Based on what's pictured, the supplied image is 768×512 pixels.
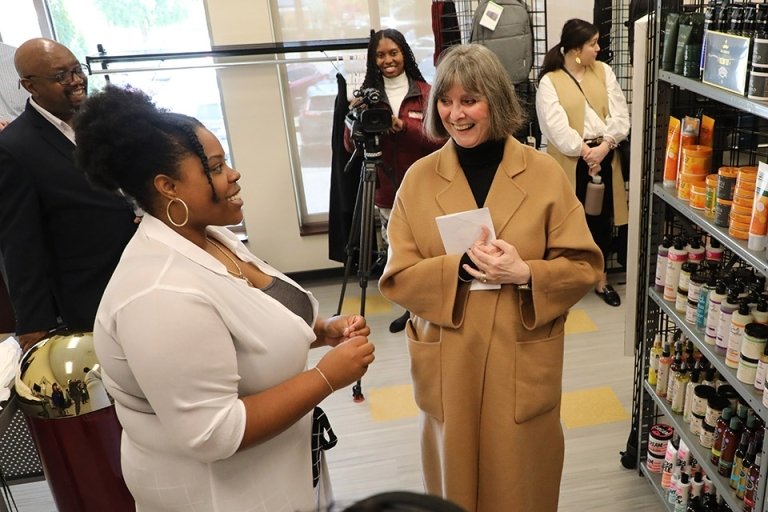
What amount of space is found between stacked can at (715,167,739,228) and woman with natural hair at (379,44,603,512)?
1.11 ft

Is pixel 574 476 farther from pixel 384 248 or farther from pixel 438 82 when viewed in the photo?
pixel 384 248

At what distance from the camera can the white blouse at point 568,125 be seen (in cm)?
334

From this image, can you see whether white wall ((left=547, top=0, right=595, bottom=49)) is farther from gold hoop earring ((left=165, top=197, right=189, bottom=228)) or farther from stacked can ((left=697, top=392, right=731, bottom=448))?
gold hoop earring ((left=165, top=197, right=189, bottom=228))

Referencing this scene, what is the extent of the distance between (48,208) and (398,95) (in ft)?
5.67

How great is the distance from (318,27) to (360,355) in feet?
9.60

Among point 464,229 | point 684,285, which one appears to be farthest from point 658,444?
point 464,229

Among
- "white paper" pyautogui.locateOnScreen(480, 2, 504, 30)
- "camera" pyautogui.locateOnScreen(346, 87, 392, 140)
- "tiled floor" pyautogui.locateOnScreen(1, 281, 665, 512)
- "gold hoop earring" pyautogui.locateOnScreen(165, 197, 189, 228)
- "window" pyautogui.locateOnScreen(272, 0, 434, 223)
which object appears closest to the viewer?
"gold hoop earring" pyautogui.locateOnScreen(165, 197, 189, 228)

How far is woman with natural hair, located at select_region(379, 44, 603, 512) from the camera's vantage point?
154 centimetres

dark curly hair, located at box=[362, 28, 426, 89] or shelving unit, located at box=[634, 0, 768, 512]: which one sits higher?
dark curly hair, located at box=[362, 28, 426, 89]

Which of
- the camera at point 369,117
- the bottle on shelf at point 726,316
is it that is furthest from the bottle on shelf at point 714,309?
the camera at point 369,117

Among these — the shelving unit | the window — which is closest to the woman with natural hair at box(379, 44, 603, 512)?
the shelving unit

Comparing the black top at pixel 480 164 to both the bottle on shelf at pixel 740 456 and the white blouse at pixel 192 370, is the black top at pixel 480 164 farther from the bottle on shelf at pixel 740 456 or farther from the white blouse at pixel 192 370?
Answer: the bottle on shelf at pixel 740 456

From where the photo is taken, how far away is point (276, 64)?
3670mm

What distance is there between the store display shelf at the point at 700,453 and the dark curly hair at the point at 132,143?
157 cm
